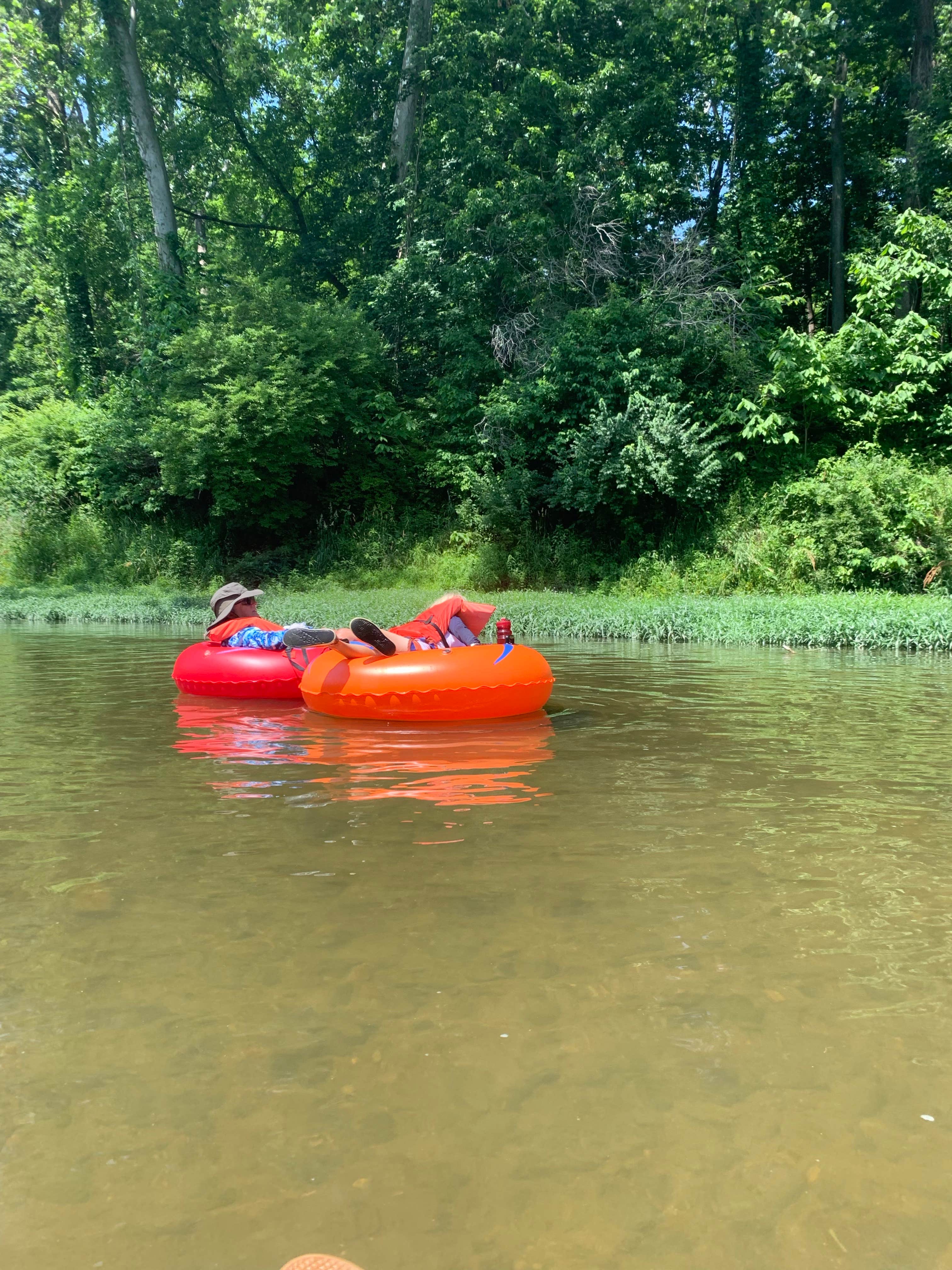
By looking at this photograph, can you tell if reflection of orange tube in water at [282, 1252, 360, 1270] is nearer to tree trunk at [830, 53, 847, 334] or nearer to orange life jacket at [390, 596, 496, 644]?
orange life jacket at [390, 596, 496, 644]

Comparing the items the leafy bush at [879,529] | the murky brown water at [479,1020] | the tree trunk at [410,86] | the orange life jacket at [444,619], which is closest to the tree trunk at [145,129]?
the tree trunk at [410,86]

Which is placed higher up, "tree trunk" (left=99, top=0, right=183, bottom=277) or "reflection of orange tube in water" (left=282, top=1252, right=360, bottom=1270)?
"tree trunk" (left=99, top=0, right=183, bottom=277)

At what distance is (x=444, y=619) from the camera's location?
26.7ft

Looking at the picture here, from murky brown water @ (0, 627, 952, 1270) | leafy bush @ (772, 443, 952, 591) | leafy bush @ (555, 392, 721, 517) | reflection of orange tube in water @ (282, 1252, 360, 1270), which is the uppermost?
leafy bush @ (555, 392, 721, 517)

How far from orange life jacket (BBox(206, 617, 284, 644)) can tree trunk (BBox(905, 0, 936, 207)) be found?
1763cm

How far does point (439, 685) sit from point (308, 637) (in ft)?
4.02

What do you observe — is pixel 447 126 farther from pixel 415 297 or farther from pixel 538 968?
Result: pixel 538 968

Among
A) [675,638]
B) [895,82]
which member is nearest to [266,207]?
[895,82]

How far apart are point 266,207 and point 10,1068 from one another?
29941 millimetres

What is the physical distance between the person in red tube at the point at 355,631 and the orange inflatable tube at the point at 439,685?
0.15 m

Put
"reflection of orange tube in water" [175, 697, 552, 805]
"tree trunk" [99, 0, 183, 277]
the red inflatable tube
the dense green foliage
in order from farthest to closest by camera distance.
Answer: "tree trunk" [99, 0, 183, 277] → the dense green foliage → the red inflatable tube → "reflection of orange tube in water" [175, 697, 552, 805]

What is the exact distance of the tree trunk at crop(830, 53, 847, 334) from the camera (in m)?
20.9

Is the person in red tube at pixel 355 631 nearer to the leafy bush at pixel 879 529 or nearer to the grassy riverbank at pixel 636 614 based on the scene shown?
the grassy riverbank at pixel 636 614

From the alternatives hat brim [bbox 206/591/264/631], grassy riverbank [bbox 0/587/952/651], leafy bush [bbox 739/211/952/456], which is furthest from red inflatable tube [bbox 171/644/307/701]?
leafy bush [bbox 739/211/952/456]
